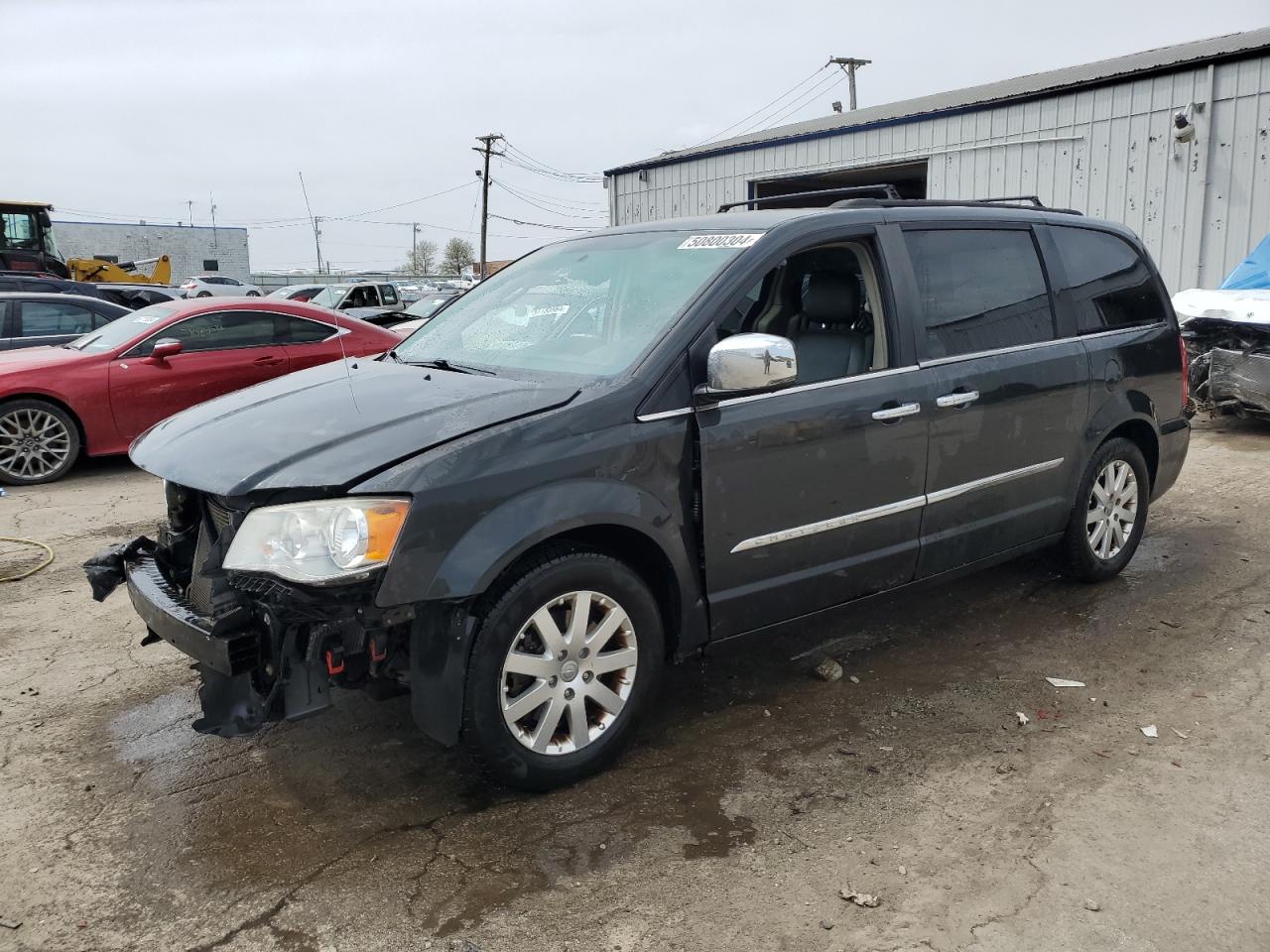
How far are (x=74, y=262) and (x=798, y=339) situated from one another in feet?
99.6

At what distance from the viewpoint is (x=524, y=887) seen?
2.82m

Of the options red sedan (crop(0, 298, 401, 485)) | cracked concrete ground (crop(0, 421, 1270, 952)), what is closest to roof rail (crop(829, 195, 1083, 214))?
cracked concrete ground (crop(0, 421, 1270, 952))

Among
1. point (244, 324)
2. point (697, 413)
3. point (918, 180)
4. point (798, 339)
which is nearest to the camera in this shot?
point (697, 413)

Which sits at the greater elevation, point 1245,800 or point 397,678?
point 397,678

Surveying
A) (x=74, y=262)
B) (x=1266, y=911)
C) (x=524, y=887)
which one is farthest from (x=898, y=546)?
(x=74, y=262)

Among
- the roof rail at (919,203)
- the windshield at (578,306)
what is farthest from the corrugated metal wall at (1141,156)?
the windshield at (578,306)

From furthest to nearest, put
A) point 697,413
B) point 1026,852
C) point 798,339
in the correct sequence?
1. point 798,339
2. point 697,413
3. point 1026,852

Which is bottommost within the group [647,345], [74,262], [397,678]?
[397,678]

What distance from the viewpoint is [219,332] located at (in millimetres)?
8984

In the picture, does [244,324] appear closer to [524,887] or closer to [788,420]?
[788,420]

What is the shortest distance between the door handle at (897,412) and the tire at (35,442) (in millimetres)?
7062

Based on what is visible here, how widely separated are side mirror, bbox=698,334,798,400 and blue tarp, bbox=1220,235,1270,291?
8.88m

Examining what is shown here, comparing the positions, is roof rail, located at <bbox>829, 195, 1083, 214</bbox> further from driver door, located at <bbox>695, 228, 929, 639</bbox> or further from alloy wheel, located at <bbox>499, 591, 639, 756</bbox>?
alloy wheel, located at <bbox>499, 591, 639, 756</bbox>

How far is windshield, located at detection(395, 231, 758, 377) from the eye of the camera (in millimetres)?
3662
